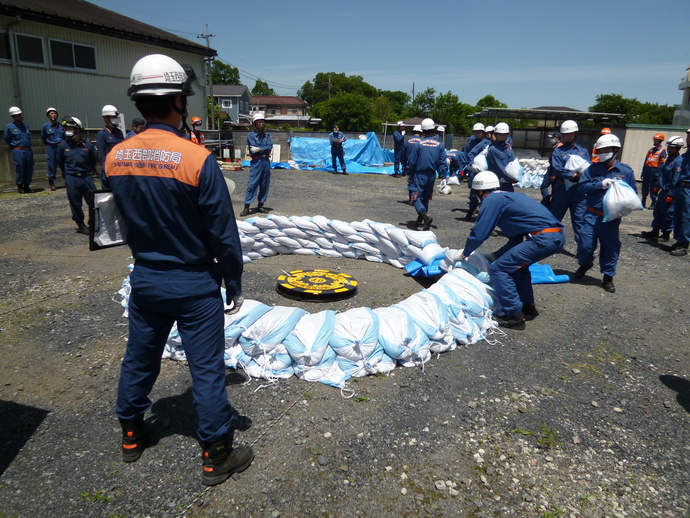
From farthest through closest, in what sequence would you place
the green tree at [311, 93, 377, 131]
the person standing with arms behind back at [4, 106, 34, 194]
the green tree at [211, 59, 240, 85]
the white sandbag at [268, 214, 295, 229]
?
the green tree at [211, 59, 240, 85], the green tree at [311, 93, 377, 131], the person standing with arms behind back at [4, 106, 34, 194], the white sandbag at [268, 214, 295, 229]

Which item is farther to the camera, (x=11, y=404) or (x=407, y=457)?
(x=11, y=404)

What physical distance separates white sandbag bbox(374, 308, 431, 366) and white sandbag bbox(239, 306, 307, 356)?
2.27ft

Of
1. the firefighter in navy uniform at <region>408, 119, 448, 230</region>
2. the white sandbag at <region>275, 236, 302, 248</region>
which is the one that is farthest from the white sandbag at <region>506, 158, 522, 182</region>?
the white sandbag at <region>275, 236, 302, 248</region>

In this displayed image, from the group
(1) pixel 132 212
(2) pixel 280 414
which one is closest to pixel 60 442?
(2) pixel 280 414

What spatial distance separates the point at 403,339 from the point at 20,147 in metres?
10.8

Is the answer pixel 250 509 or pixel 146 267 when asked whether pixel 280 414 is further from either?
pixel 146 267

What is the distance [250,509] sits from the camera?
7.31 feet

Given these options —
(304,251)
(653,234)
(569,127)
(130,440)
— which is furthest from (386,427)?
(653,234)

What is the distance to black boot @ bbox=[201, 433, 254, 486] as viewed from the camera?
7.66 ft

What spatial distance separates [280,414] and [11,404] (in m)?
1.71

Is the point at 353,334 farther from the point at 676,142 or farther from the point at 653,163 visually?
the point at 653,163

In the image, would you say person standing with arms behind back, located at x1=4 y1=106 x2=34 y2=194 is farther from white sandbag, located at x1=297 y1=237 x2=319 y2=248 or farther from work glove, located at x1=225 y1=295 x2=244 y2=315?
work glove, located at x1=225 y1=295 x2=244 y2=315

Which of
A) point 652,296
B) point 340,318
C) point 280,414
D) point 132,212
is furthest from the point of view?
point 652,296

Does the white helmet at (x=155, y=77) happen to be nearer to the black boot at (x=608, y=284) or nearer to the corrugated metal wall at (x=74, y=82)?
the black boot at (x=608, y=284)
